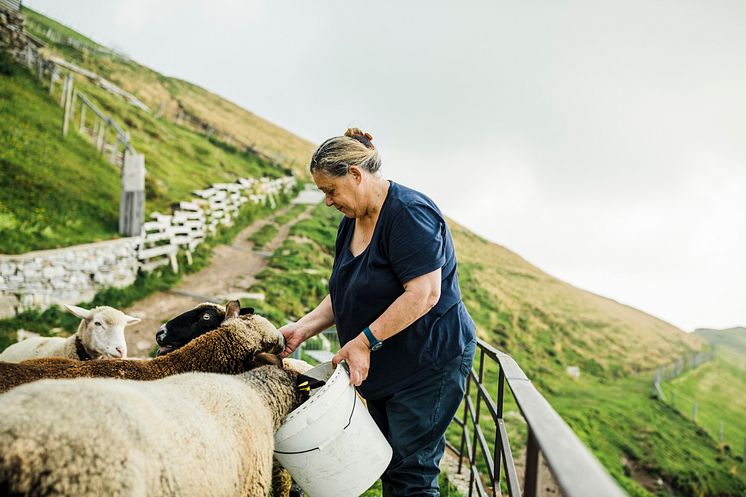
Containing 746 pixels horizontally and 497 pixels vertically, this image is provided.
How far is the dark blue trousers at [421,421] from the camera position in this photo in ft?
8.86

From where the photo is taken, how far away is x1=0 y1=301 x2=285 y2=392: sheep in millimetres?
2746

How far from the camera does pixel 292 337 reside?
3441mm

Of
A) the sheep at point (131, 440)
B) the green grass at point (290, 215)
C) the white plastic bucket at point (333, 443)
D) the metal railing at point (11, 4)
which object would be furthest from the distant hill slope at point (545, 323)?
the metal railing at point (11, 4)

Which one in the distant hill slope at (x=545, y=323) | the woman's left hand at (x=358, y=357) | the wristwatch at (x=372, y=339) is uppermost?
the wristwatch at (x=372, y=339)

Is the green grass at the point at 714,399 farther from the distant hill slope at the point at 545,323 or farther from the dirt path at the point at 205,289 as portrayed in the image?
the dirt path at the point at 205,289

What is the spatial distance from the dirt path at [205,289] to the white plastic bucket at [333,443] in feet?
21.4

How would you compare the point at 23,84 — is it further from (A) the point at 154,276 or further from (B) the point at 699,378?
(B) the point at 699,378

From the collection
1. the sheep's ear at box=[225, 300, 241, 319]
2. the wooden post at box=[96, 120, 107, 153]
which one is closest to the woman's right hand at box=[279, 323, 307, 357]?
the sheep's ear at box=[225, 300, 241, 319]

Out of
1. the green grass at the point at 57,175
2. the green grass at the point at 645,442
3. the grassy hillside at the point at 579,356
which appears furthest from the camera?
the green grass at the point at 645,442

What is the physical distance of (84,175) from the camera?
521 inches

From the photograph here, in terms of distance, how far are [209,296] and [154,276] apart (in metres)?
1.48

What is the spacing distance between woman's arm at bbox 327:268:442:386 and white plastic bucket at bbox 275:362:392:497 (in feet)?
0.28

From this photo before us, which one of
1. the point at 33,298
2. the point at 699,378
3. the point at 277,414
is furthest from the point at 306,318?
the point at 699,378

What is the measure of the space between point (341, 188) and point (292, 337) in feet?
4.13
